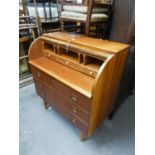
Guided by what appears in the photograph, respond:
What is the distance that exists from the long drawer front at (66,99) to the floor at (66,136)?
30 centimetres

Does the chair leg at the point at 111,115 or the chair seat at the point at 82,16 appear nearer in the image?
the chair seat at the point at 82,16

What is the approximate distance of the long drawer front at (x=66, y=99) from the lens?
3.76ft

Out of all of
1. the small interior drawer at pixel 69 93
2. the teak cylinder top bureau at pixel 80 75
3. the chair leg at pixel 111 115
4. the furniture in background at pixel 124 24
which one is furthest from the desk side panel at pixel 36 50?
the chair leg at pixel 111 115

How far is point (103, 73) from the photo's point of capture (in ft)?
3.18

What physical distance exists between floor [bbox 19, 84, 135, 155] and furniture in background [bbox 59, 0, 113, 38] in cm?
125

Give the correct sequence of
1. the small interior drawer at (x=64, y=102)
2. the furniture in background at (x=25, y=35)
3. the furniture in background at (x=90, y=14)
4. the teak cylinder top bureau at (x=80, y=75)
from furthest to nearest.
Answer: the furniture in background at (x=25, y=35)
the furniture in background at (x=90, y=14)
the small interior drawer at (x=64, y=102)
the teak cylinder top bureau at (x=80, y=75)

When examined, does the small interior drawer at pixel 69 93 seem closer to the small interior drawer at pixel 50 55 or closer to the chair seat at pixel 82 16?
the small interior drawer at pixel 50 55

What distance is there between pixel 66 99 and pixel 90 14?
954 mm

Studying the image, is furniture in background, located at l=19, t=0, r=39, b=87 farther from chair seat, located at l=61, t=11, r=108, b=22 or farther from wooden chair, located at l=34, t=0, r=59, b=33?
chair seat, located at l=61, t=11, r=108, b=22

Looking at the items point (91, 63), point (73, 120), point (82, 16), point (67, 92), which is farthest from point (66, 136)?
point (82, 16)

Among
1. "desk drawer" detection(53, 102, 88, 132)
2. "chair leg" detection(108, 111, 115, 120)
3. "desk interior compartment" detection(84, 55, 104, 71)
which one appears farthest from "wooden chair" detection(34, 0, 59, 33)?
"chair leg" detection(108, 111, 115, 120)

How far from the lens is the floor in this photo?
1.39 m
